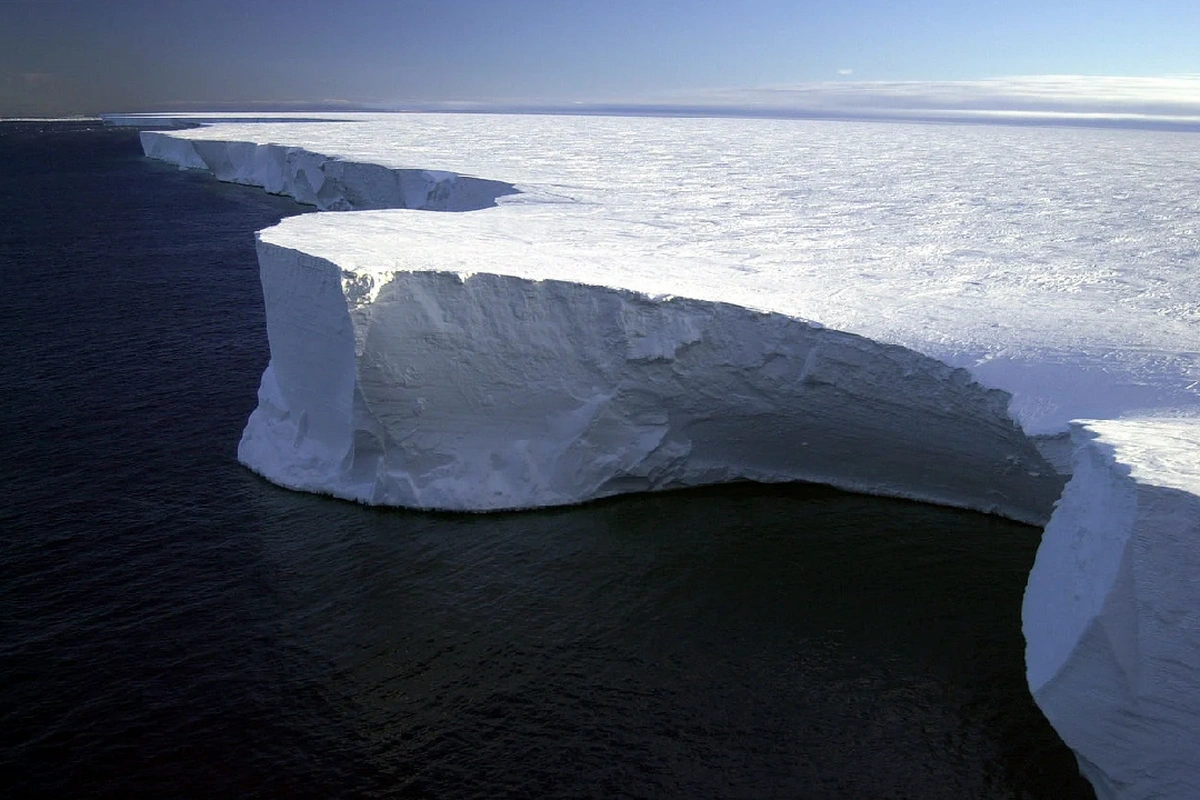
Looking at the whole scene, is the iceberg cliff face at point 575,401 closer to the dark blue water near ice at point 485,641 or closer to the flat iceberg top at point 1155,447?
A: the dark blue water near ice at point 485,641

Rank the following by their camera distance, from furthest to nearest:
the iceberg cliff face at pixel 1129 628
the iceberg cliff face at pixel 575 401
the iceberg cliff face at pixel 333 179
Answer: the iceberg cliff face at pixel 333 179 < the iceberg cliff face at pixel 575 401 < the iceberg cliff face at pixel 1129 628

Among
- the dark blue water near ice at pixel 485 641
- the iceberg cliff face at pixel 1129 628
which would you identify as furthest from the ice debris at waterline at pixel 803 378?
the dark blue water near ice at pixel 485 641

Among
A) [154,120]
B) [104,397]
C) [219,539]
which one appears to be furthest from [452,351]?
[154,120]

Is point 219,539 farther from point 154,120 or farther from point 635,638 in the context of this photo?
point 154,120

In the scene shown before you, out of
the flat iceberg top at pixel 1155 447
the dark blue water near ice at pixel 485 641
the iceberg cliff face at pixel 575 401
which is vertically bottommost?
the dark blue water near ice at pixel 485 641

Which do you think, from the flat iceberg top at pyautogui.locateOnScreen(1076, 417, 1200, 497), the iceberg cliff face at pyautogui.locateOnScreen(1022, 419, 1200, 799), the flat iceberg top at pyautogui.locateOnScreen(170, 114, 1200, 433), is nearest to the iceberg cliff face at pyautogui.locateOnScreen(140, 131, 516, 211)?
the flat iceberg top at pyautogui.locateOnScreen(170, 114, 1200, 433)

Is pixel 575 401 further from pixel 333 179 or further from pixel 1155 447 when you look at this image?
pixel 333 179
